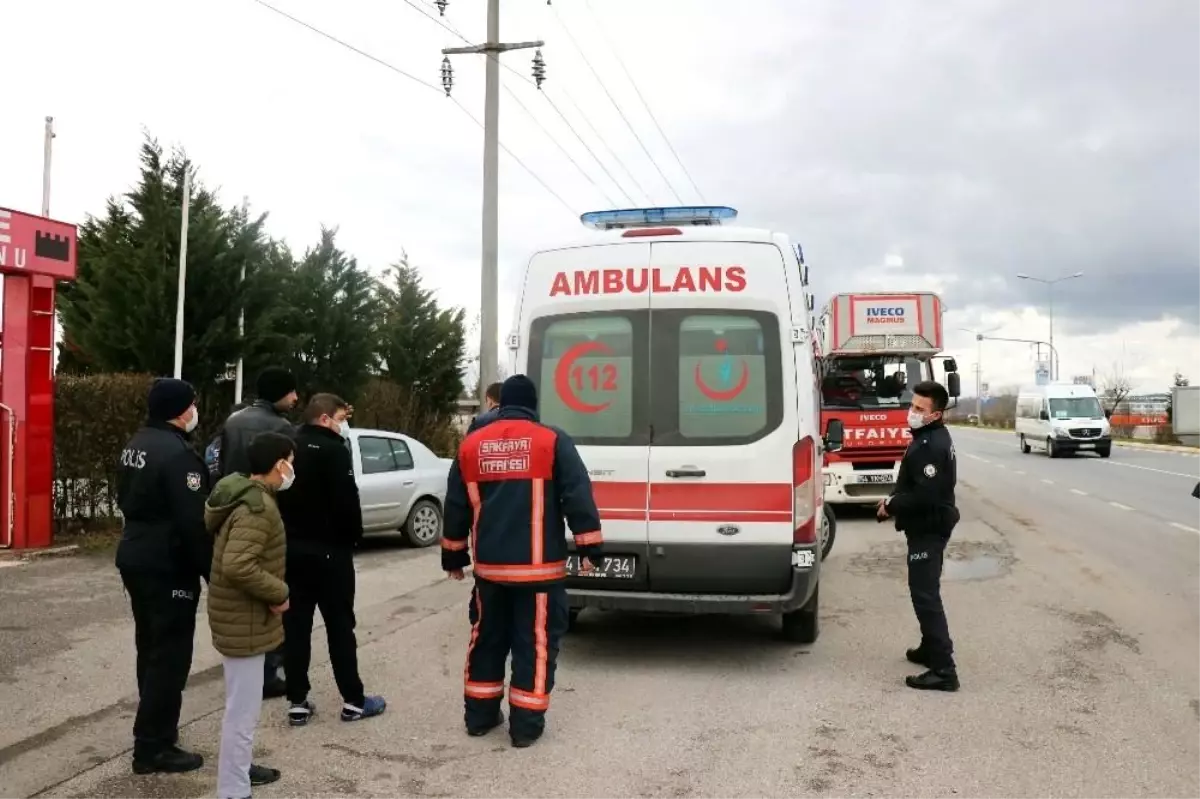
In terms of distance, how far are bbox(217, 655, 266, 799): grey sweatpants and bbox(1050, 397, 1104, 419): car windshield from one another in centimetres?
3363

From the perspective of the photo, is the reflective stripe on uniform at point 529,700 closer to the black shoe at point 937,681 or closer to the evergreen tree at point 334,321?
the black shoe at point 937,681

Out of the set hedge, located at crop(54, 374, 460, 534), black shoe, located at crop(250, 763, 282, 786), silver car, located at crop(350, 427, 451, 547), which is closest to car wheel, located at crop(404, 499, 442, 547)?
silver car, located at crop(350, 427, 451, 547)

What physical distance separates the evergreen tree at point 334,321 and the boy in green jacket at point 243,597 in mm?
15631

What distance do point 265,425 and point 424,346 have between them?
67.4 ft

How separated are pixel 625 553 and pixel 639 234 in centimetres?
211

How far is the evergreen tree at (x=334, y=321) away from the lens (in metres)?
19.8

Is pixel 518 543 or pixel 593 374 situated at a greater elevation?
pixel 593 374

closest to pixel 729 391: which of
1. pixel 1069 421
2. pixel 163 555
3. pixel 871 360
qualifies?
pixel 163 555

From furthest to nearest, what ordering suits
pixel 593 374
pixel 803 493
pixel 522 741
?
pixel 593 374, pixel 803 493, pixel 522 741

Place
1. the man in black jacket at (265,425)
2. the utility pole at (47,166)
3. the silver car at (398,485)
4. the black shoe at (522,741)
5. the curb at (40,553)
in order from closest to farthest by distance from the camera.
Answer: the black shoe at (522,741)
the man in black jacket at (265,425)
the curb at (40,553)
the silver car at (398,485)
the utility pole at (47,166)

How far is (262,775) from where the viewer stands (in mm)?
4359

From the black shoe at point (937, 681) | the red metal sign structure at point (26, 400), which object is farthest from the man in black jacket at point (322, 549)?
the red metal sign structure at point (26, 400)

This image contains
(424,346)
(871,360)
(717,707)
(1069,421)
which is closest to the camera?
(717,707)

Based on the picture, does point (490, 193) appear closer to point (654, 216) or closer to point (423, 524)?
point (423, 524)
